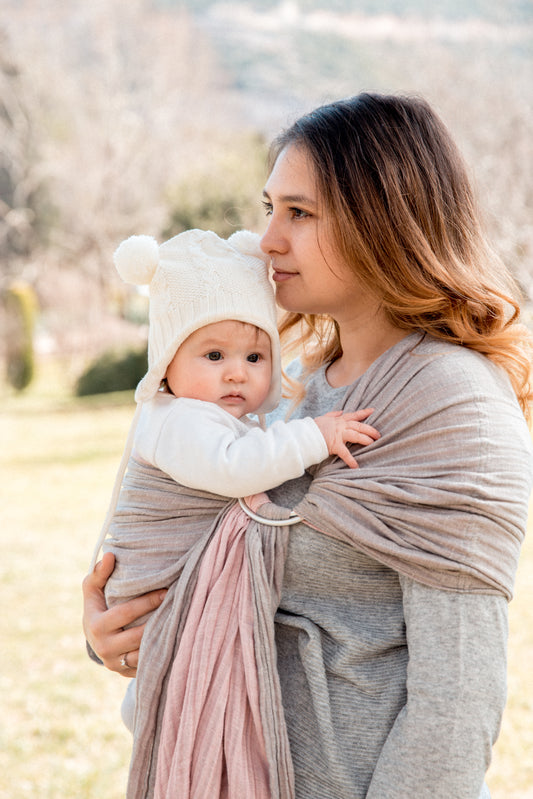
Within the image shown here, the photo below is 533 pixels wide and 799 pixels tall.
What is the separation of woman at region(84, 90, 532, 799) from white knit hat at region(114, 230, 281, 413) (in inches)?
3.0

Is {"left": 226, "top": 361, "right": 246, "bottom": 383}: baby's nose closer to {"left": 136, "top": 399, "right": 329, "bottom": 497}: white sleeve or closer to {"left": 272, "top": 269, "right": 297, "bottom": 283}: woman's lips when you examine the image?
{"left": 136, "top": 399, "right": 329, "bottom": 497}: white sleeve

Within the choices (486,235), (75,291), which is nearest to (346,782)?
(486,235)

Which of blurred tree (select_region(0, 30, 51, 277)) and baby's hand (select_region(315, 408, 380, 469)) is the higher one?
baby's hand (select_region(315, 408, 380, 469))

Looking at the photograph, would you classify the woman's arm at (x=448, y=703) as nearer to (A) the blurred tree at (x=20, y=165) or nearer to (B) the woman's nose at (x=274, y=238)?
(B) the woman's nose at (x=274, y=238)

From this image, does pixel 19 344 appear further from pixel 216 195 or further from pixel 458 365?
pixel 458 365

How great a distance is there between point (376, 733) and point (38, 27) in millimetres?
25764

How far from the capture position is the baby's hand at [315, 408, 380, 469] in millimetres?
1479

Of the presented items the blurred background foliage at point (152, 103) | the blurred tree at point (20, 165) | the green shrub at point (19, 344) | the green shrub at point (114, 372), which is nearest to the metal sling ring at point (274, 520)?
the blurred background foliage at point (152, 103)

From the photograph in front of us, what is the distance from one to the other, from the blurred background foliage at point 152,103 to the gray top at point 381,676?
11.0 meters

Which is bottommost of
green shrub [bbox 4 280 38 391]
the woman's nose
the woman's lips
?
green shrub [bbox 4 280 38 391]

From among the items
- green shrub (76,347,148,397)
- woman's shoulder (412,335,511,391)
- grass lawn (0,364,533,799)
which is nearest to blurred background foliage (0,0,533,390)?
green shrub (76,347,148,397)

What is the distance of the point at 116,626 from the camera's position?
1701mm

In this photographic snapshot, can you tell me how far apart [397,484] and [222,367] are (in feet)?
1.66

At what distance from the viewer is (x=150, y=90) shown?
2283 cm
